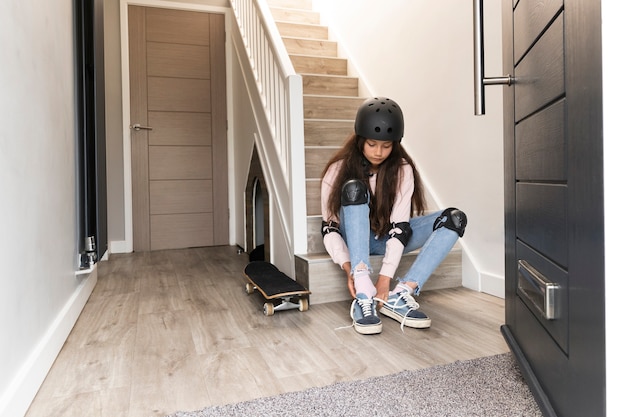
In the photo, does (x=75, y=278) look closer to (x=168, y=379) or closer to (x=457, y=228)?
(x=168, y=379)

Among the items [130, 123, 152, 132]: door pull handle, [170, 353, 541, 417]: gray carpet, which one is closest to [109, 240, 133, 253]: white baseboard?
[130, 123, 152, 132]: door pull handle

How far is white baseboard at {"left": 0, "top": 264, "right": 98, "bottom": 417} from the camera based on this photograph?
37.8 inches

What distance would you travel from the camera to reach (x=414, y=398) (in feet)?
3.48

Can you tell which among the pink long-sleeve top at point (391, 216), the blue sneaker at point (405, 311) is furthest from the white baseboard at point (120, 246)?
the blue sneaker at point (405, 311)

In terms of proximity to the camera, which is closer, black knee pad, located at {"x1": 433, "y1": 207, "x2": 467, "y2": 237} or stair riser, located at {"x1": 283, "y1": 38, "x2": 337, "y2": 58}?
black knee pad, located at {"x1": 433, "y1": 207, "x2": 467, "y2": 237}

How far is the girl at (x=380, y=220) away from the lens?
5.59 feet

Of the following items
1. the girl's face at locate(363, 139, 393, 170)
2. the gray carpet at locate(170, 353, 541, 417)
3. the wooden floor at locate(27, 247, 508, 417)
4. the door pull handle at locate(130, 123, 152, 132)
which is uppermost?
the door pull handle at locate(130, 123, 152, 132)

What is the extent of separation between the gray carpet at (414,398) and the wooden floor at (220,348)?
7cm

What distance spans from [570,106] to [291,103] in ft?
5.07

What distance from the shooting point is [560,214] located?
2.67 ft

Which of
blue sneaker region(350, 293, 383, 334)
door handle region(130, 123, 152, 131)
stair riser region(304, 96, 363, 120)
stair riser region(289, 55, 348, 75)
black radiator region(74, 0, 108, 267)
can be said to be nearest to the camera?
blue sneaker region(350, 293, 383, 334)

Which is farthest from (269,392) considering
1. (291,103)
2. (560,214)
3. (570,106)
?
(291,103)

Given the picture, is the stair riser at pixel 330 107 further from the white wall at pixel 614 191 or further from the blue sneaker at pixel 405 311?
the white wall at pixel 614 191

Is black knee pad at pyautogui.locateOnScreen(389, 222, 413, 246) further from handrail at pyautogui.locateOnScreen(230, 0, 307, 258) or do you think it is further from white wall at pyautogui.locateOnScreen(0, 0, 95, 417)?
white wall at pyautogui.locateOnScreen(0, 0, 95, 417)
